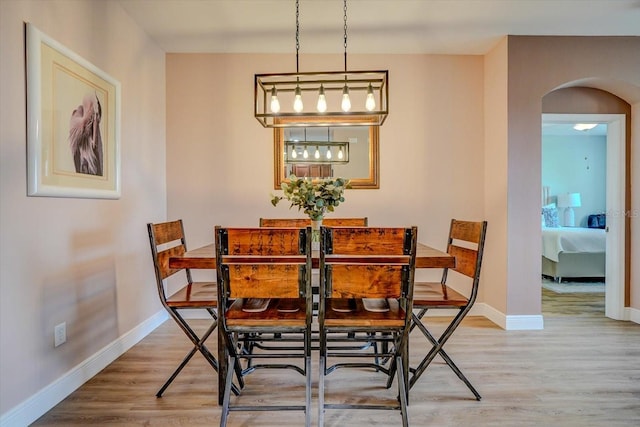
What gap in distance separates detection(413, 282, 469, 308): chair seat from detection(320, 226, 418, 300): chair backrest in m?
0.43

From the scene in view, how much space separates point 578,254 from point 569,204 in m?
2.62

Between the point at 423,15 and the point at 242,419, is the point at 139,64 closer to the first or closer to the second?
the point at 423,15

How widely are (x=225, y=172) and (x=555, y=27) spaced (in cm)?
308

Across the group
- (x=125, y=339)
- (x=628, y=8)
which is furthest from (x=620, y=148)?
(x=125, y=339)

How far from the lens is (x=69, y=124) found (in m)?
1.98

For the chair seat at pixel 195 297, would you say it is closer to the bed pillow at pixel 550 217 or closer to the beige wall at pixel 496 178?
the beige wall at pixel 496 178

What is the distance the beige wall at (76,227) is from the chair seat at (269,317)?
0.97 metres

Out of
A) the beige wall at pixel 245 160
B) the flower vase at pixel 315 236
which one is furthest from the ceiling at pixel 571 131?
the flower vase at pixel 315 236

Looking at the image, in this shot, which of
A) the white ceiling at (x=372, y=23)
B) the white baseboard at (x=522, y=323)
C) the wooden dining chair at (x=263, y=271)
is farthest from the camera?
the white baseboard at (x=522, y=323)

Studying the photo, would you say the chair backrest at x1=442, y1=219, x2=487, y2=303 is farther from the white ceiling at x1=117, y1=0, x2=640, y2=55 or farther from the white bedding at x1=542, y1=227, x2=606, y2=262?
the white bedding at x1=542, y1=227, x2=606, y2=262

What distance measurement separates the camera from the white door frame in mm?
3246

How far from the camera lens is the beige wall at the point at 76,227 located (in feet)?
5.27

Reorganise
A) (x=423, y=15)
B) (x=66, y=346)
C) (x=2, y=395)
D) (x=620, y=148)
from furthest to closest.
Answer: (x=620, y=148)
(x=423, y=15)
(x=66, y=346)
(x=2, y=395)

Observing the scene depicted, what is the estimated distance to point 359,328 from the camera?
1.63 meters
